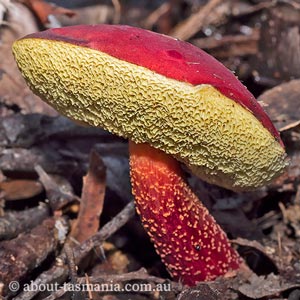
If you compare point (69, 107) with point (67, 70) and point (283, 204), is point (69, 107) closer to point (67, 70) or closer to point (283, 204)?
point (67, 70)

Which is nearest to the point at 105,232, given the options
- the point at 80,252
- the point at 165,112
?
the point at 80,252

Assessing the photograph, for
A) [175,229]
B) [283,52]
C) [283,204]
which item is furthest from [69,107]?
[283,52]

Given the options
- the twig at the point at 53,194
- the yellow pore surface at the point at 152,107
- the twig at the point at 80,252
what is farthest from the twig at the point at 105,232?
the yellow pore surface at the point at 152,107

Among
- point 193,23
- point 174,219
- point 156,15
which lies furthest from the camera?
point 156,15

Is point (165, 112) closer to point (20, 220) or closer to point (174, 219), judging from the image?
point (174, 219)

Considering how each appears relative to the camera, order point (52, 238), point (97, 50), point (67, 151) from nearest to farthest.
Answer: point (97, 50) < point (52, 238) < point (67, 151)

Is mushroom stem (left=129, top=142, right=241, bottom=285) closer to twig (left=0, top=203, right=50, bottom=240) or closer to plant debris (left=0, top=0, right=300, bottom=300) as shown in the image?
plant debris (left=0, top=0, right=300, bottom=300)
